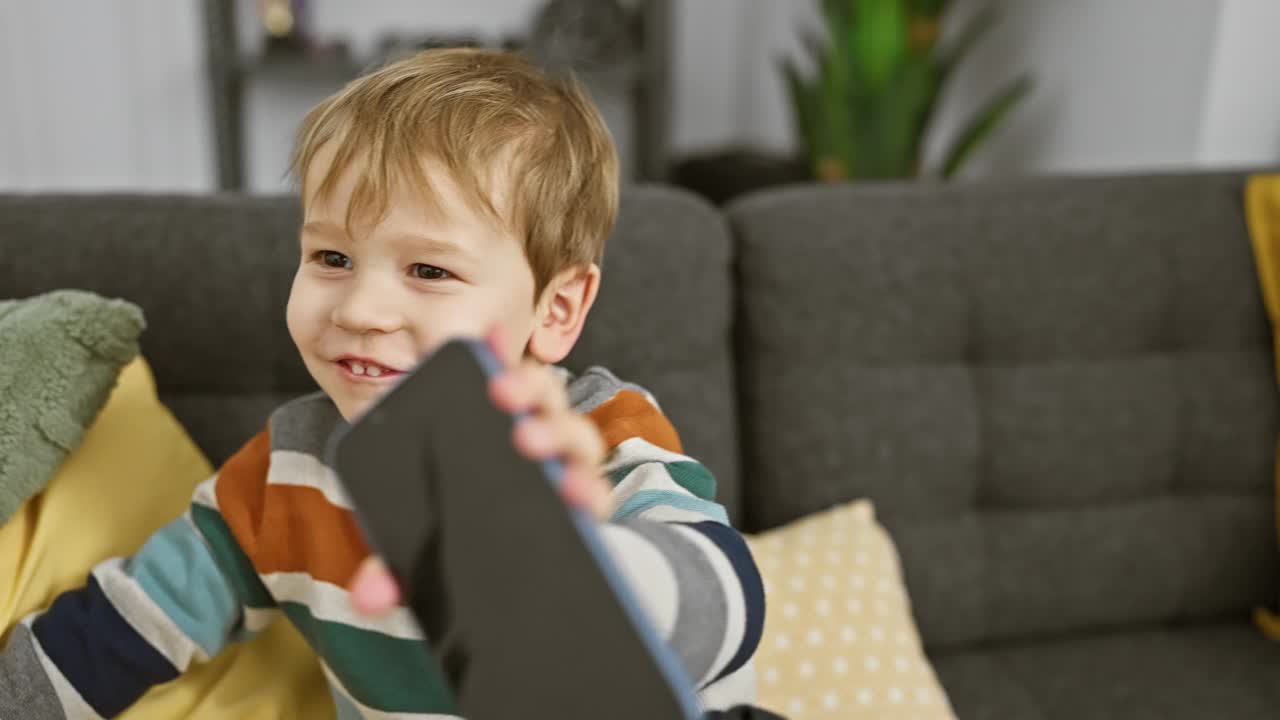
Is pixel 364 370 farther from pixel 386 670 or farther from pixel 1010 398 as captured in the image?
pixel 1010 398

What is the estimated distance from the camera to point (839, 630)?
117 cm

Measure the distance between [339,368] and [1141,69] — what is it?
1862 mm

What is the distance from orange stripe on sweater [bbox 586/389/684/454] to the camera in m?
0.82

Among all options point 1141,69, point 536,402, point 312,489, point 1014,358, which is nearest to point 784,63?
point 1141,69

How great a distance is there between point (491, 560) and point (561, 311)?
38 cm

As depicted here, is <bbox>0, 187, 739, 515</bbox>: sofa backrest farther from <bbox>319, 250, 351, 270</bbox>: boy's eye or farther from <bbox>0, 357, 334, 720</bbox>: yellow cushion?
<bbox>319, 250, 351, 270</bbox>: boy's eye

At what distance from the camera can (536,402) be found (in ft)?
1.73

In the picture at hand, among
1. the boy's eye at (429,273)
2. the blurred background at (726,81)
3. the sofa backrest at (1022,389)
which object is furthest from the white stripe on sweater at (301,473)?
the blurred background at (726,81)

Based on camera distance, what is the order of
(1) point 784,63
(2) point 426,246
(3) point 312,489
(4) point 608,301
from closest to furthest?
(2) point 426,246 → (3) point 312,489 → (4) point 608,301 → (1) point 784,63

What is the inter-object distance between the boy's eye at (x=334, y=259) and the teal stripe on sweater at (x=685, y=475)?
0.81ft

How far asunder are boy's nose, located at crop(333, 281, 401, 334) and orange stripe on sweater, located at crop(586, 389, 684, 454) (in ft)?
0.59

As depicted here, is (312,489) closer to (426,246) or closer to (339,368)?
(339,368)

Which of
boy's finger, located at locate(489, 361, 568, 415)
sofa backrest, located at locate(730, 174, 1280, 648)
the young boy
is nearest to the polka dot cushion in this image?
sofa backrest, located at locate(730, 174, 1280, 648)

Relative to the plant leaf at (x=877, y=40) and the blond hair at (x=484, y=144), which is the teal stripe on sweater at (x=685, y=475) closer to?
the blond hair at (x=484, y=144)
